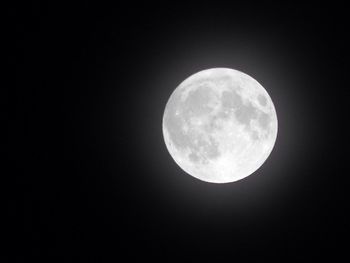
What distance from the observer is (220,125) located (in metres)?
5.93

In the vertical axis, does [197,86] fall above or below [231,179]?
above

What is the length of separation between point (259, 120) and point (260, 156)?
55 centimetres

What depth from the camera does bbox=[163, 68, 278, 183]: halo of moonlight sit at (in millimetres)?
5969

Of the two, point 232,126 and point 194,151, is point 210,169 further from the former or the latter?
point 232,126

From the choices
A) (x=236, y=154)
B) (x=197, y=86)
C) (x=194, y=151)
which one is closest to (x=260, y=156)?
(x=236, y=154)

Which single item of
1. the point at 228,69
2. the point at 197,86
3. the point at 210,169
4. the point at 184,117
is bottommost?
the point at 210,169

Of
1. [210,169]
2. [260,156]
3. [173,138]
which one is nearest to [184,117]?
[173,138]

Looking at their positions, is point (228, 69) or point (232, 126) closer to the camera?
point (232, 126)

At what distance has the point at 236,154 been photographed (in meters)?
6.06

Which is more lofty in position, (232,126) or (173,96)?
(173,96)

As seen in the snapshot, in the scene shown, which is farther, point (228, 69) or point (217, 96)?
point (228, 69)

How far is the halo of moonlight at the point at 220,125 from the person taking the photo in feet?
19.6

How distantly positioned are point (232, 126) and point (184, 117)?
71 centimetres

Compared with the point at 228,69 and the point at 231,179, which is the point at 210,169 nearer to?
the point at 231,179
